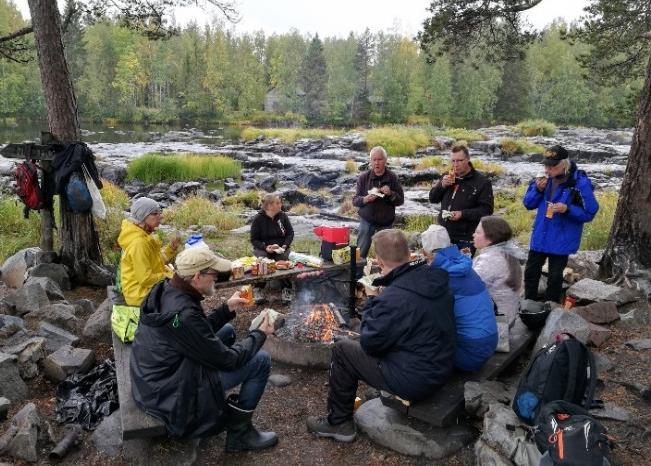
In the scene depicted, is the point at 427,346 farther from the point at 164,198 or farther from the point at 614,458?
the point at 164,198

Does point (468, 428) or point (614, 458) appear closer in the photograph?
point (614, 458)

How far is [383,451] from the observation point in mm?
3312

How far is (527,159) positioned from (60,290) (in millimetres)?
23059

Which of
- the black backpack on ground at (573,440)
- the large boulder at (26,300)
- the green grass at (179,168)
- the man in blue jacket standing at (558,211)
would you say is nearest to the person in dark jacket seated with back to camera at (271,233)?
the large boulder at (26,300)

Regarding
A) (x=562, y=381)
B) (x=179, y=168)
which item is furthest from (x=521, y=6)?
(x=179, y=168)

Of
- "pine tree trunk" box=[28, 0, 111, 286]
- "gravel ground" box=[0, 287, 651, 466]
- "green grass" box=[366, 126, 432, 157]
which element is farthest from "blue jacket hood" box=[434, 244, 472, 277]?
"green grass" box=[366, 126, 432, 157]

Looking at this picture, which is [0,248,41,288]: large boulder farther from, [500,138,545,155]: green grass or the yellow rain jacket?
[500,138,545,155]: green grass

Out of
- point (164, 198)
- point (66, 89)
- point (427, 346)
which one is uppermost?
point (66, 89)

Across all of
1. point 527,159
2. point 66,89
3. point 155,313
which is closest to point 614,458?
point 155,313

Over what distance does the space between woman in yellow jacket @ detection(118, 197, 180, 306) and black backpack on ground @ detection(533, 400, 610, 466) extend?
303 cm

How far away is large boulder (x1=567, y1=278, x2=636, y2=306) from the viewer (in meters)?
5.15

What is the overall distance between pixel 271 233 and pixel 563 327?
134 inches

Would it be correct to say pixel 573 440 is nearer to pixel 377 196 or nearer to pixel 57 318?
pixel 377 196

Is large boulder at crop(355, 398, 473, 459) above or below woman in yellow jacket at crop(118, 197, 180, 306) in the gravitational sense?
below
